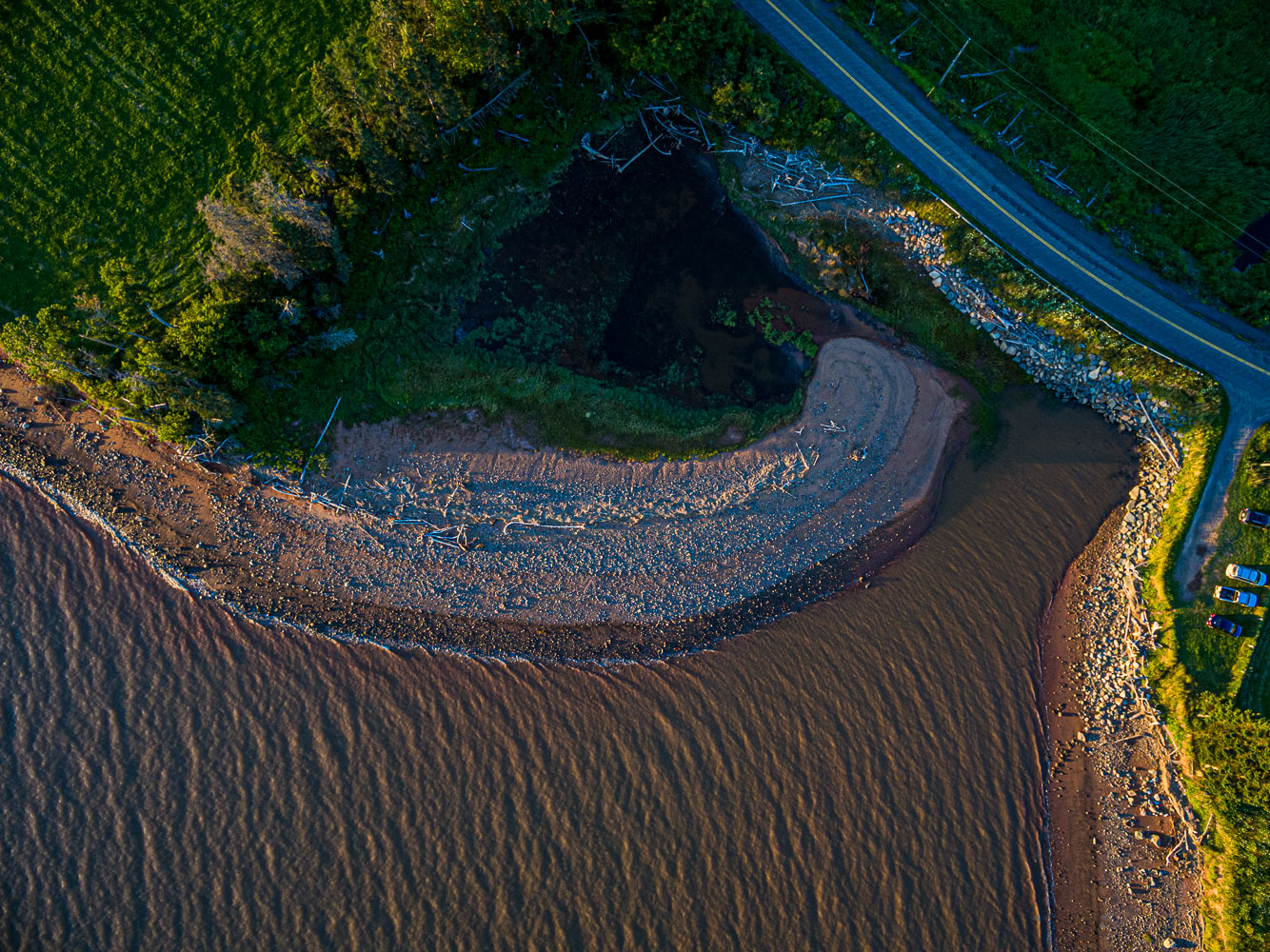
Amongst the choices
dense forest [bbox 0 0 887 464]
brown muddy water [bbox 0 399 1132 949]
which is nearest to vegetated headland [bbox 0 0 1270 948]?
dense forest [bbox 0 0 887 464]

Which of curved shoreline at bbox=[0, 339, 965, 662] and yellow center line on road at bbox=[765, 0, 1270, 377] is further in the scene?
curved shoreline at bbox=[0, 339, 965, 662]

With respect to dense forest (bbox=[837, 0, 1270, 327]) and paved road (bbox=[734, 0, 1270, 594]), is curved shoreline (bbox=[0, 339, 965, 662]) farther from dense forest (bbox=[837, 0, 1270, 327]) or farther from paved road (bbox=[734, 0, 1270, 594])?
dense forest (bbox=[837, 0, 1270, 327])

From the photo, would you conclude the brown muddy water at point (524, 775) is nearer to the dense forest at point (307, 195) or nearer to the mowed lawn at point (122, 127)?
the dense forest at point (307, 195)

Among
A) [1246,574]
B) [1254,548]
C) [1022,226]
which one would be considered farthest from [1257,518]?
[1022,226]

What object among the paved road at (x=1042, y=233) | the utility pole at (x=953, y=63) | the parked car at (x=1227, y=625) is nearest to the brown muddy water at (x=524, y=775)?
the paved road at (x=1042, y=233)

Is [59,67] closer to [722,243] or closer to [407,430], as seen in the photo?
[407,430]
